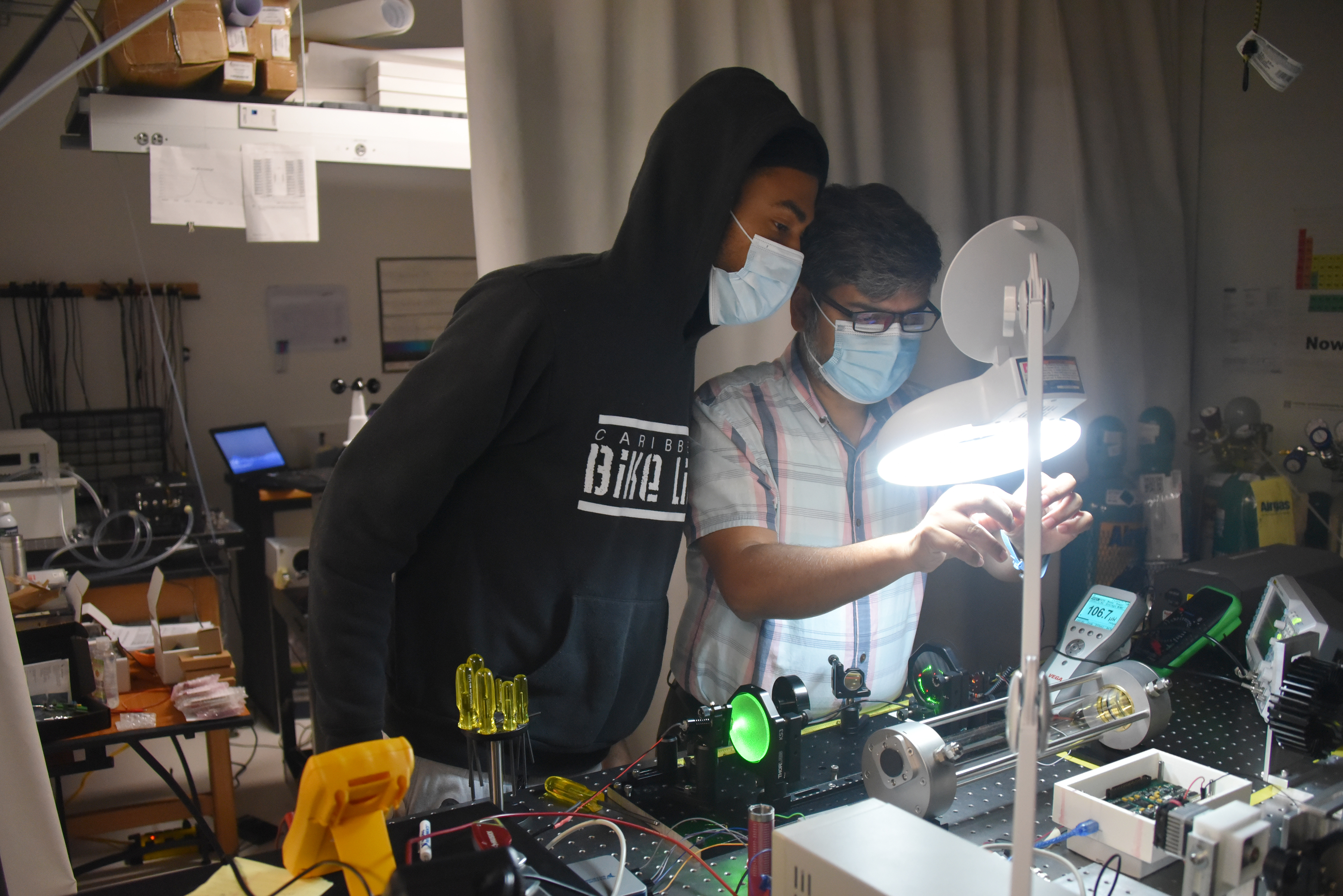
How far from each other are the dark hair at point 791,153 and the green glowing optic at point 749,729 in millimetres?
754

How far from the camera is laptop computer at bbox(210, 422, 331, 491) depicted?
13.4 ft

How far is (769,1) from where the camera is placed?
197cm

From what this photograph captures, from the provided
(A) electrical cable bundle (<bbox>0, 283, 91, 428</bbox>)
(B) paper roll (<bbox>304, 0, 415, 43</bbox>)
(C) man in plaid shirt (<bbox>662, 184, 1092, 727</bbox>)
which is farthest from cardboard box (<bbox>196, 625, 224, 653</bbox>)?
(A) electrical cable bundle (<bbox>0, 283, 91, 428</bbox>)

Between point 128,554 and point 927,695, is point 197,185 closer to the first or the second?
point 128,554

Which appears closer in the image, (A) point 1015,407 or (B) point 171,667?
(A) point 1015,407

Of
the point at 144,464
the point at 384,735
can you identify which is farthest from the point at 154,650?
the point at 144,464

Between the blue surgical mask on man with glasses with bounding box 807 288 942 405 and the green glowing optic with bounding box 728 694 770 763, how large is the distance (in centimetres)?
55

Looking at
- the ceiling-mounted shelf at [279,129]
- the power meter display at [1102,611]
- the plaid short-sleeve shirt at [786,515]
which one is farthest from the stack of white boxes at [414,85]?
the power meter display at [1102,611]

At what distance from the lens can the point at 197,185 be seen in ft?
8.70

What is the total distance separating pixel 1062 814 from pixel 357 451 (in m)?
0.97

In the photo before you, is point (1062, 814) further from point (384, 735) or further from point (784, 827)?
point (384, 735)

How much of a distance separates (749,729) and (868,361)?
1.97 feet

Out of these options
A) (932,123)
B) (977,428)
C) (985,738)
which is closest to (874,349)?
(977,428)

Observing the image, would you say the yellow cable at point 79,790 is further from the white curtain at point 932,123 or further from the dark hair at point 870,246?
the dark hair at point 870,246
